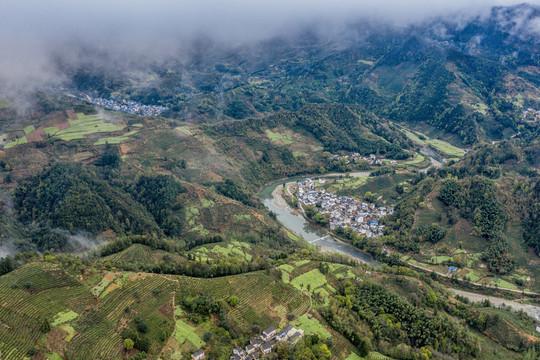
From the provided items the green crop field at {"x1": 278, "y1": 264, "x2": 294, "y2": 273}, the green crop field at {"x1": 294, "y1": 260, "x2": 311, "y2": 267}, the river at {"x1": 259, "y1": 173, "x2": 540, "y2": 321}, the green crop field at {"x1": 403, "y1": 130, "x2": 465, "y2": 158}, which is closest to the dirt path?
the river at {"x1": 259, "y1": 173, "x2": 540, "y2": 321}

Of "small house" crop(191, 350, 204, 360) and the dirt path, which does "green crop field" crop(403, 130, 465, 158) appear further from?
"small house" crop(191, 350, 204, 360)

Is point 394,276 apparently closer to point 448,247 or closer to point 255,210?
point 448,247

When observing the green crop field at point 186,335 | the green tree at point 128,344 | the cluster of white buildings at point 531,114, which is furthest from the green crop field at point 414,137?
the green tree at point 128,344

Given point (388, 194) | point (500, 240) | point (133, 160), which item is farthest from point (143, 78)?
point (500, 240)

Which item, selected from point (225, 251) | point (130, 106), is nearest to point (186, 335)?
point (225, 251)

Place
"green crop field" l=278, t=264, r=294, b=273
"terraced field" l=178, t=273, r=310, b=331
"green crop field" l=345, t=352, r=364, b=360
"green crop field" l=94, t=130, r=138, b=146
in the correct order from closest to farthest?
"green crop field" l=345, t=352, r=364, b=360 < "terraced field" l=178, t=273, r=310, b=331 < "green crop field" l=278, t=264, r=294, b=273 < "green crop field" l=94, t=130, r=138, b=146
